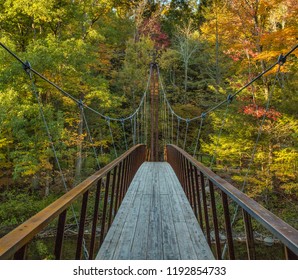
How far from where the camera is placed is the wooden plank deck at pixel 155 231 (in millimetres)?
2791

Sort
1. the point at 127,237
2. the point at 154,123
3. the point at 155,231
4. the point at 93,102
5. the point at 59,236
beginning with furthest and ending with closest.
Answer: the point at 93,102 < the point at 154,123 < the point at 155,231 < the point at 127,237 < the point at 59,236

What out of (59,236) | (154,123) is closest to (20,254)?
(59,236)

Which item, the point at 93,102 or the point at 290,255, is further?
the point at 93,102

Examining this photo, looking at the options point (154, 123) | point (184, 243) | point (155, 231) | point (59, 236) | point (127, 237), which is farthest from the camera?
point (154, 123)

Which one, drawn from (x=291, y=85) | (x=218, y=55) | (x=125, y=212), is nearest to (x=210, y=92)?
(x=218, y=55)

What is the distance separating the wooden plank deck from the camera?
2.79 meters

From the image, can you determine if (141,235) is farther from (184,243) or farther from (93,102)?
(93,102)

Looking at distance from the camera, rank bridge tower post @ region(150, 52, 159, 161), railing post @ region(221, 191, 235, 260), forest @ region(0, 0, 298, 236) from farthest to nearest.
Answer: bridge tower post @ region(150, 52, 159, 161)
forest @ region(0, 0, 298, 236)
railing post @ region(221, 191, 235, 260)

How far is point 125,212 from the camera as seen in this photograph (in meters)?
4.27

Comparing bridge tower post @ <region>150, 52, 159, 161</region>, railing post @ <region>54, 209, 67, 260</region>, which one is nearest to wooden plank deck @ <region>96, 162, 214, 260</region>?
railing post @ <region>54, 209, 67, 260</region>

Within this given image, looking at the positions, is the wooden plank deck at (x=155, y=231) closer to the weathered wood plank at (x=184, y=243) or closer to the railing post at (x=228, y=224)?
the weathered wood plank at (x=184, y=243)

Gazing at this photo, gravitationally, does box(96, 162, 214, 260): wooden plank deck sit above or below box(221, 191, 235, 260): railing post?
below

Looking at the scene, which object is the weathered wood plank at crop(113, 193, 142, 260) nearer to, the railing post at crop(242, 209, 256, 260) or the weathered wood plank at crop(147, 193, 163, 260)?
the weathered wood plank at crop(147, 193, 163, 260)

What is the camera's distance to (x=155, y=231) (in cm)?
340
